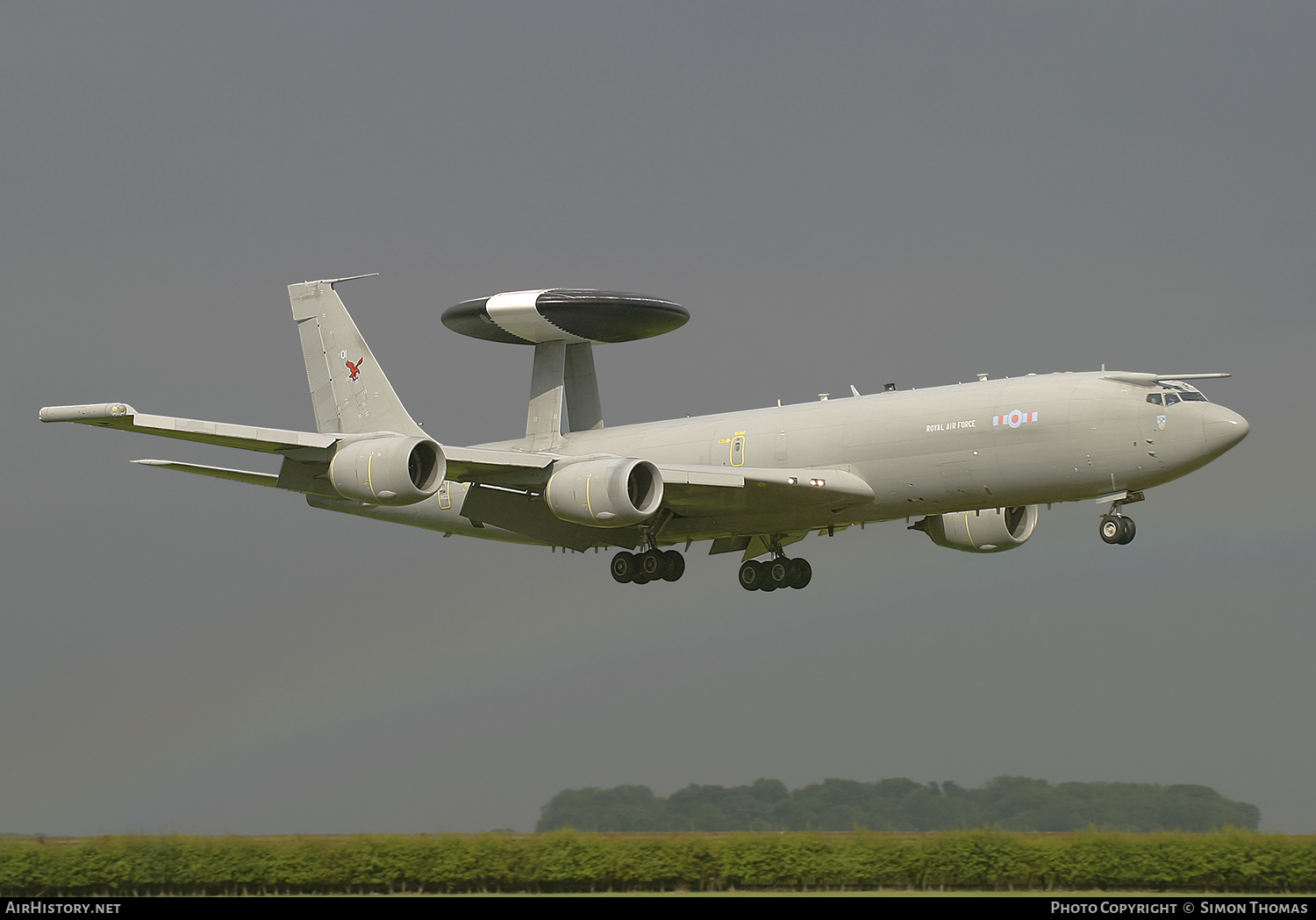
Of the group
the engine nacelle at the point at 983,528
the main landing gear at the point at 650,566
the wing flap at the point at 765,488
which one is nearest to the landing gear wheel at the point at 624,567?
the main landing gear at the point at 650,566

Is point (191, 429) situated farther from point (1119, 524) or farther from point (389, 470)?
point (1119, 524)

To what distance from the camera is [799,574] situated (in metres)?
40.5

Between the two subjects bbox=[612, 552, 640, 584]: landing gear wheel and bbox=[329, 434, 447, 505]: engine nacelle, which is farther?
bbox=[612, 552, 640, 584]: landing gear wheel

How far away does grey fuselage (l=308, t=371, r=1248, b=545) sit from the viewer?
105ft

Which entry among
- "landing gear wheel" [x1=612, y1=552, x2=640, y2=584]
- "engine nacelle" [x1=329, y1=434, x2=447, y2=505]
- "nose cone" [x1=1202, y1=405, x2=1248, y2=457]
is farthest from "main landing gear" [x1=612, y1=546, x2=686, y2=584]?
"nose cone" [x1=1202, y1=405, x2=1248, y2=457]

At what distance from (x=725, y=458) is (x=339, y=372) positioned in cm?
1388

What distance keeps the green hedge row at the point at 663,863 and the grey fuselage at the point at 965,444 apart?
806 cm

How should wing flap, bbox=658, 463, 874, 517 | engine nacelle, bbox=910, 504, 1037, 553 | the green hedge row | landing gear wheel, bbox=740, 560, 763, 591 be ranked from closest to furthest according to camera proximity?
the green hedge row < wing flap, bbox=658, 463, 874, 517 < engine nacelle, bbox=910, 504, 1037, 553 < landing gear wheel, bbox=740, 560, 763, 591

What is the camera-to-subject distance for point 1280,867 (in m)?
31.8

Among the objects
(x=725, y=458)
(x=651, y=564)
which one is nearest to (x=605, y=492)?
(x=725, y=458)

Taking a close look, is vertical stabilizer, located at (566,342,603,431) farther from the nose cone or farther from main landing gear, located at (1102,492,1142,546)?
the nose cone

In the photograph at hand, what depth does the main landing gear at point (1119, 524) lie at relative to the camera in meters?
32.8

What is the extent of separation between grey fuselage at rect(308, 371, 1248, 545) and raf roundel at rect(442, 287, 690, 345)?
3.07 m

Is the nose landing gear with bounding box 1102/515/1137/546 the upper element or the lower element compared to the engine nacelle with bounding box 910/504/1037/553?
lower
